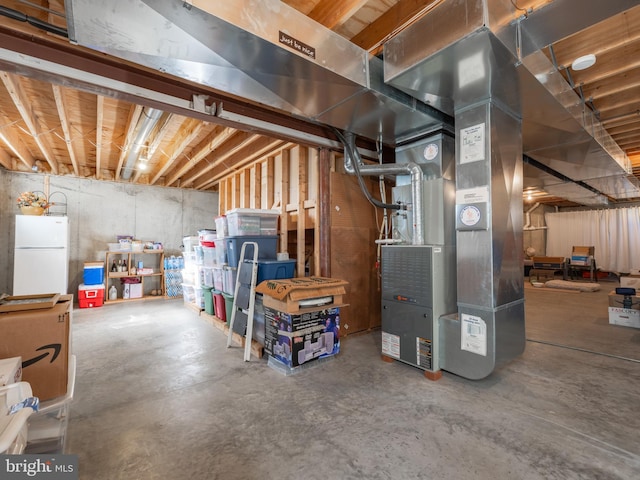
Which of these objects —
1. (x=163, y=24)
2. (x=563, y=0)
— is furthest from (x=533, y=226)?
(x=163, y=24)

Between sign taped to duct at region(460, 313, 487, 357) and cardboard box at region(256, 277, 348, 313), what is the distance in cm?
115

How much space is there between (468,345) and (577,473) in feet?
3.29

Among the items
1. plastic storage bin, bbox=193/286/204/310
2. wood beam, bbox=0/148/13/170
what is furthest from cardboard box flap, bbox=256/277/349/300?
wood beam, bbox=0/148/13/170

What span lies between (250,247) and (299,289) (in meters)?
1.27

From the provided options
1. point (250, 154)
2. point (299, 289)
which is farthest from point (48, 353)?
point (250, 154)

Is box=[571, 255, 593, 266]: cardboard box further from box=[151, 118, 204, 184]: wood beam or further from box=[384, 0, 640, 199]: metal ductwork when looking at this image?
box=[151, 118, 204, 184]: wood beam

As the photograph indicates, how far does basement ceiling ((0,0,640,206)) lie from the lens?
1950 millimetres

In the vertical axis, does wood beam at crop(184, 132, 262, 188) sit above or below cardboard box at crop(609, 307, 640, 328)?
above

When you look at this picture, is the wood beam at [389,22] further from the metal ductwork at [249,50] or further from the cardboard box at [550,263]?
the cardboard box at [550,263]

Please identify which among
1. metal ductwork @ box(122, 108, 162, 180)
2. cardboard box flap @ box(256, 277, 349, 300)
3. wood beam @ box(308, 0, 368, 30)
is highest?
wood beam @ box(308, 0, 368, 30)

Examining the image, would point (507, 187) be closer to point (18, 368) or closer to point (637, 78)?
point (637, 78)

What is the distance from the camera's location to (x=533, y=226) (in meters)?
11.0

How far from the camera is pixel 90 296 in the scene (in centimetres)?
565

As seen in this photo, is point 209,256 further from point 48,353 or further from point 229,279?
point 48,353
